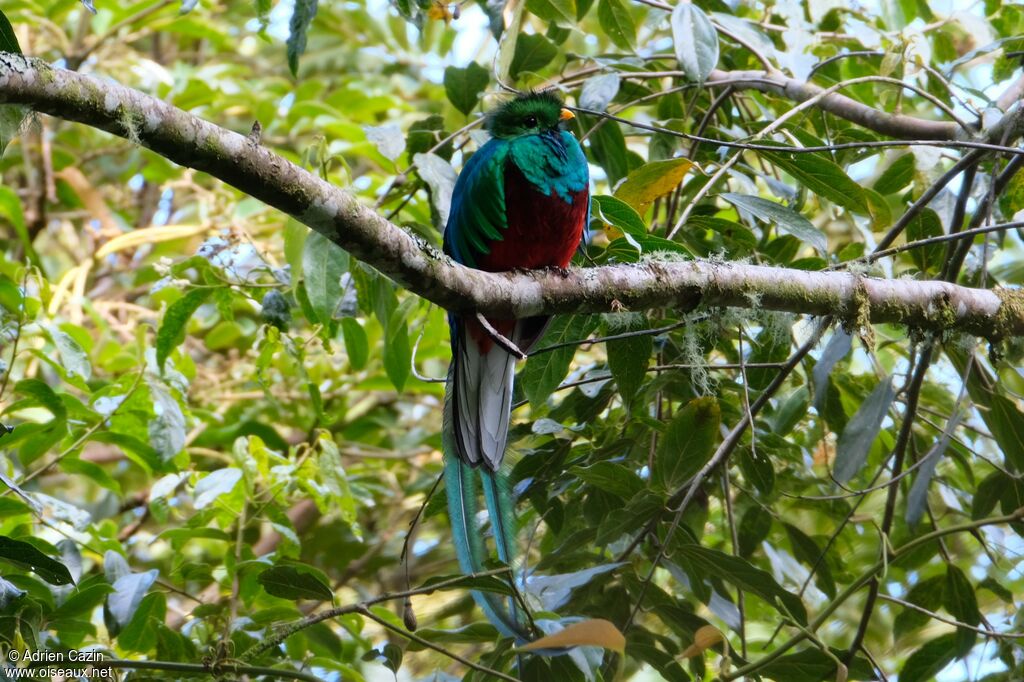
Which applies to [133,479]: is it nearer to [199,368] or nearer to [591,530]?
[199,368]

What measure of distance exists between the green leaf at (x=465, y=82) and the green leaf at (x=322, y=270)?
887 millimetres

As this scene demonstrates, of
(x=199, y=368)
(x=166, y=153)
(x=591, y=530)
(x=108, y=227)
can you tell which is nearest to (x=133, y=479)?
(x=199, y=368)

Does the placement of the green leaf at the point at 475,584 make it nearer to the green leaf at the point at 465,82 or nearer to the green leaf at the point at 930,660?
the green leaf at the point at 930,660

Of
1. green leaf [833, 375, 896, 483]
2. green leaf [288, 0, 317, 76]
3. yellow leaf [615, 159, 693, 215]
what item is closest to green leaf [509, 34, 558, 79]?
green leaf [288, 0, 317, 76]

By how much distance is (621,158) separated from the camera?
119 inches

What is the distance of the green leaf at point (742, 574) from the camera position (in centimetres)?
229

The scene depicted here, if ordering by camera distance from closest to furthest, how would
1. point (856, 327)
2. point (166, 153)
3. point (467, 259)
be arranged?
1. point (166, 153)
2. point (856, 327)
3. point (467, 259)

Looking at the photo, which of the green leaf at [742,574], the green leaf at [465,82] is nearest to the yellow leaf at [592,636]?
the green leaf at [742,574]

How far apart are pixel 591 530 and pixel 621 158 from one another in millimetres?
1151

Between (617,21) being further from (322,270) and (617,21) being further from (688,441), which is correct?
(688,441)

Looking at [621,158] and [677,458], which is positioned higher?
[621,158]

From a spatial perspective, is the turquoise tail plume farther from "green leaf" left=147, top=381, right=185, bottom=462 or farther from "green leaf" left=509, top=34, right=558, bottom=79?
"green leaf" left=509, top=34, right=558, bottom=79

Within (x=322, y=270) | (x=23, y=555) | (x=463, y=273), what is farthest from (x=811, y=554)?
(x=23, y=555)

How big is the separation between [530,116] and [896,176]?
1.06 metres
